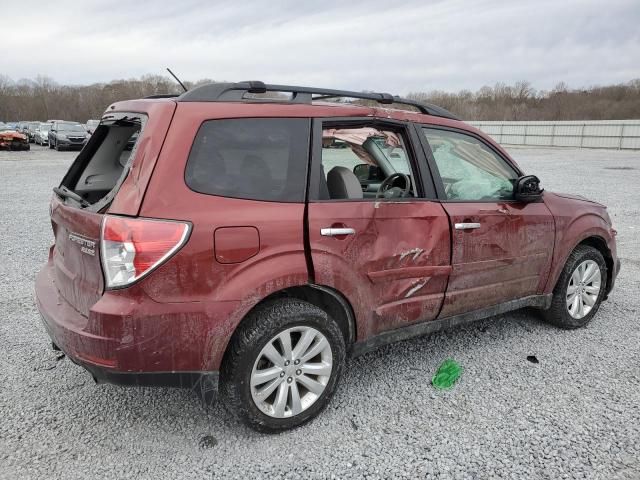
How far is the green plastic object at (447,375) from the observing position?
335 centimetres

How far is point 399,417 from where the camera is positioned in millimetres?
2975

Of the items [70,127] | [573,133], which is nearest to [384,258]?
[70,127]

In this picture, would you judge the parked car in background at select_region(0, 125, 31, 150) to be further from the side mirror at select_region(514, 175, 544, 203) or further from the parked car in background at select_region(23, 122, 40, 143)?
the side mirror at select_region(514, 175, 544, 203)

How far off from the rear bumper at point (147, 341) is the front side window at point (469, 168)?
180 centimetres

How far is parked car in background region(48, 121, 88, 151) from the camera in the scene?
30.1 m

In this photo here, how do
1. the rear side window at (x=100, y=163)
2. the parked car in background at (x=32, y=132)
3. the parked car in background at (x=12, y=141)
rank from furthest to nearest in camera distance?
the parked car in background at (x=32, y=132) → the parked car in background at (x=12, y=141) → the rear side window at (x=100, y=163)

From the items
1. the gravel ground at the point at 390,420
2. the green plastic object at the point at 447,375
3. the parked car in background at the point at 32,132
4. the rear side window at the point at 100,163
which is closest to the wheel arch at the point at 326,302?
the gravel ground at the point at 390,420

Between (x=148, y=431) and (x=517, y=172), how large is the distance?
10.1ft

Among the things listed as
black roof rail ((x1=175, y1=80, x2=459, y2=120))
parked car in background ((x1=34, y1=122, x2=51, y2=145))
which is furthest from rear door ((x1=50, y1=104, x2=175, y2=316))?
parked car in background ((x1=34, y1=122, x2=51, y2=145))

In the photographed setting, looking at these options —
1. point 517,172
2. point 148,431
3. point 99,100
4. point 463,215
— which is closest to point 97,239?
point 148,431

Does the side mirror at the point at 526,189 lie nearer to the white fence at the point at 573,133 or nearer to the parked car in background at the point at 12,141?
the parked car in background at the point at 12,141

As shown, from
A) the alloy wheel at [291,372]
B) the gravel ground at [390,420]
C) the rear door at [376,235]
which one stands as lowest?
the gravel ground at [390,420]

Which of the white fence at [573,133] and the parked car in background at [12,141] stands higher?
the white fence at [573,133]

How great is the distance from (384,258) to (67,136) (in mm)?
31660
